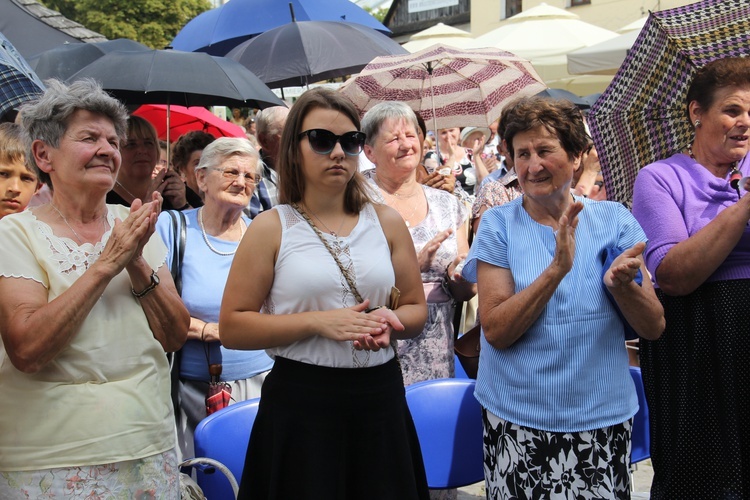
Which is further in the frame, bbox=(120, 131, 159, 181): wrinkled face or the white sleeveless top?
bbox=(120, 131, 159, 181): wrinkled face

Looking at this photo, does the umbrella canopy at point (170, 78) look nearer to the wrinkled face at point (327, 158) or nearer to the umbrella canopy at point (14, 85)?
the umbrella canopy at point (14, 85)

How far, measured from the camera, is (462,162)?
10391mm

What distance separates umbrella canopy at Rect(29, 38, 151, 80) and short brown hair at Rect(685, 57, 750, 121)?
12.4ft

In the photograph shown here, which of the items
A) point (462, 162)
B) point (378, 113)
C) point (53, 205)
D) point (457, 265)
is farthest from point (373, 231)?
point (462, 162)

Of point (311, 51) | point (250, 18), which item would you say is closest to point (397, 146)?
point (311, 51)

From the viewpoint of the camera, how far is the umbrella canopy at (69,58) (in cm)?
543

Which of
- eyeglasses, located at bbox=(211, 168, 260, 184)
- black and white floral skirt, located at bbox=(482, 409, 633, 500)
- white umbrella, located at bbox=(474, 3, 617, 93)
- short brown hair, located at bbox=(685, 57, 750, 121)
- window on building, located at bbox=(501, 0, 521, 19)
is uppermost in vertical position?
window on building, located at bbox=(501, 0, 521, 19)

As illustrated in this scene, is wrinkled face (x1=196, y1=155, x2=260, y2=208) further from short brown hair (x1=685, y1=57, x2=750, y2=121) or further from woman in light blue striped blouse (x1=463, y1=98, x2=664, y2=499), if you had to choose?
short brown hair (x1=685, y1=57, x2=750, y2=121)

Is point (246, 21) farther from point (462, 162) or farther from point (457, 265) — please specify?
point (457, 265)

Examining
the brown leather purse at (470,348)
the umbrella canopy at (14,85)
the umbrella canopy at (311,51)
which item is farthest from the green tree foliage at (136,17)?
the brown leather purse at (470,348)

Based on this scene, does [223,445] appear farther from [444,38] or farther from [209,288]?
[444,38]

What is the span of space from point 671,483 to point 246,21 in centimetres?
611

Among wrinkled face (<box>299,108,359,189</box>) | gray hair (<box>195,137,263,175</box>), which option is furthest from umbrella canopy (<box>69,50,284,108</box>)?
wrinkled face (<box>299,108,359,189</box>)

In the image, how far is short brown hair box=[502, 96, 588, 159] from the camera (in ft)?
9.99
